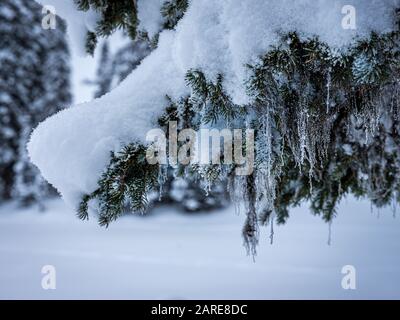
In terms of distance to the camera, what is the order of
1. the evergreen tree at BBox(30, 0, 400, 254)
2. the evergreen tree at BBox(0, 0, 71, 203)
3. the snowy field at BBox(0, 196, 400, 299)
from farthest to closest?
1. the evergreen tree at BBox(0, 0, 71, 203)
2. the snowy field at BBox(0, 196, 400, 299)
3. the evergreen tree at BBox(30, 0, 400, 254)

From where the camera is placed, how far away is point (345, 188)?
254cm

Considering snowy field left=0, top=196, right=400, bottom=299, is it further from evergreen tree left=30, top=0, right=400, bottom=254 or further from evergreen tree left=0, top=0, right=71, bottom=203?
evergreen tree left=30, top=0, right=400, bottom=254

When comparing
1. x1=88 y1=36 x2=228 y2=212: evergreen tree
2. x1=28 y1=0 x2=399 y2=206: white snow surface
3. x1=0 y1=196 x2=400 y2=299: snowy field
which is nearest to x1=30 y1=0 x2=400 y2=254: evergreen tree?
x1=28 y1=0 x2=399 y2=206: white snow surface

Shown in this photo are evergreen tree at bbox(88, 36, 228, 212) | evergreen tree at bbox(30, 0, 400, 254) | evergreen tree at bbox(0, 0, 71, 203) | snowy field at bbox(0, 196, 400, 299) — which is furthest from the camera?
evergreen tree at bbox(0, 0, 71, 203)

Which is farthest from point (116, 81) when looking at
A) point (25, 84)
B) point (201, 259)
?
point (201, 259)

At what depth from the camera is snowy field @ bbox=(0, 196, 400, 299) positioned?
18.6 feet

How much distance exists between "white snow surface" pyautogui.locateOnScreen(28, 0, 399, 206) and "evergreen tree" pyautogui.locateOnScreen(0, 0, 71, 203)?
44.1ft

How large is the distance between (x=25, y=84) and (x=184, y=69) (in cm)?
1460

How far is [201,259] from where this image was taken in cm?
784

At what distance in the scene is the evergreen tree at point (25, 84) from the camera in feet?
45.2
